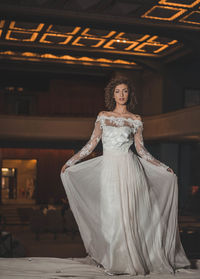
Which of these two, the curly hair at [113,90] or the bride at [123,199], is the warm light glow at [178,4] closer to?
the curly hair at [113,90]

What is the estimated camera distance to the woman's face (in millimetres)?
4168

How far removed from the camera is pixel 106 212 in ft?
13.3

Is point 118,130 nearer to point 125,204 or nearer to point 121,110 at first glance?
point 121,110

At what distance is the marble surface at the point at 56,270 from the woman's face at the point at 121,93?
1.50 meters

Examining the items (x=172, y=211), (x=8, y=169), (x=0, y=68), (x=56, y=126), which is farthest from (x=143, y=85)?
(x=172, y=211)

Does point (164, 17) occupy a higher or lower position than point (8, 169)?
higher

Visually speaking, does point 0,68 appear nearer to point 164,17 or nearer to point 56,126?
point 56,126

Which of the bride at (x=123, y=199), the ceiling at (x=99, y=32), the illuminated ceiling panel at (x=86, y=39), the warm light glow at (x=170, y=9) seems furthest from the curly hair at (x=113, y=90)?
the illuminated ceiling panel at (x=86, y=39)

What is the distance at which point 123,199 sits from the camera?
400 cm

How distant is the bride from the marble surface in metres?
0.11

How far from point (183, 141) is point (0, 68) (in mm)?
9765

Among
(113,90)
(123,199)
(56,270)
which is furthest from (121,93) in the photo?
(56,270)

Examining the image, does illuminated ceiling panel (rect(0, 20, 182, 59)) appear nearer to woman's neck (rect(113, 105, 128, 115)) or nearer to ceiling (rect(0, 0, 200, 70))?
ceiling (rect(0, 0, 200, 70))

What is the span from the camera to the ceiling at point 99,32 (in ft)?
48.9
